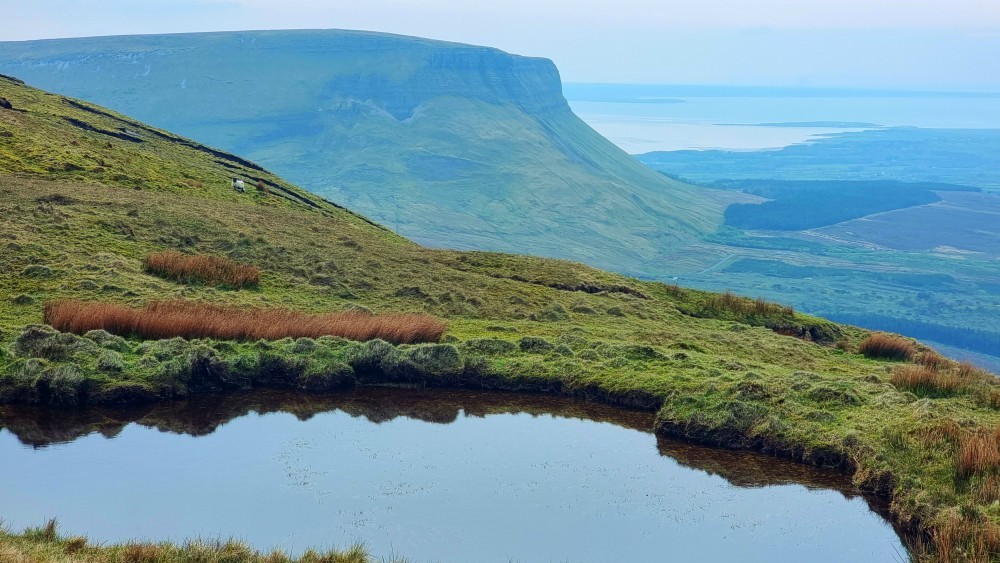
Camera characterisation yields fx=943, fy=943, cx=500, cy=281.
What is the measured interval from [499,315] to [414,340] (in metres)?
6.22

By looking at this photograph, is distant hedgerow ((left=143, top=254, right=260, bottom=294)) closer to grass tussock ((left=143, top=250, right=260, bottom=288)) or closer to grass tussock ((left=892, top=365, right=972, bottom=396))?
grass tussock ((left=143, top=250, right=260, bottom=288))

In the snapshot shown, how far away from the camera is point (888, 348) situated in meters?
34.1

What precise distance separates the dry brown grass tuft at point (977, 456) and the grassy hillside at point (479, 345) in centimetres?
5

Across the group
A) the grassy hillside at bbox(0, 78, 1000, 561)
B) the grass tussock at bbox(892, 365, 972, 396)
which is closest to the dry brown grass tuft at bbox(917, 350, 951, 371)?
the grassy hillside at bbox(0, 78, 1000, 561)

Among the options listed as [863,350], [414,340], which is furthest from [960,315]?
[414,340]

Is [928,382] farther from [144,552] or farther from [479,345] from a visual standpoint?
[144,552]

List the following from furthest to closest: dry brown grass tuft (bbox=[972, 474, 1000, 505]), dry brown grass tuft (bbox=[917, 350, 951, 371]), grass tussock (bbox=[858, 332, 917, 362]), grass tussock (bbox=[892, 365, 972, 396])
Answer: grass tussock (bbox=[858, 332, 917, 362]) → dry brown grass tuft (bbox=[917, 350, 951, 371]) → grass tussock (bbox=[892, 365, 972, 396]) → dry brown grass tuft (bbox=[972, 474, 1000, 505])

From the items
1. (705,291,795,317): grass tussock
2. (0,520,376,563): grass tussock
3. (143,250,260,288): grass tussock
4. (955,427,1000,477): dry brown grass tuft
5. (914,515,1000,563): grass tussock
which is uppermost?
(143,250,260,288): grass tussock

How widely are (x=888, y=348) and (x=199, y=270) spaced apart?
2472 cm

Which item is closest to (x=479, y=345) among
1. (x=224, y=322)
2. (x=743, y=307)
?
(x=224, y=322)

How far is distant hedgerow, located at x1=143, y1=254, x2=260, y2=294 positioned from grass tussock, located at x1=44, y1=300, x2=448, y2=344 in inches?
144

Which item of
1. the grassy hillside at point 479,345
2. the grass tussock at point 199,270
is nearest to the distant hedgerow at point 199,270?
the grass tussock at point 199,270

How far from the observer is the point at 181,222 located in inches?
1502

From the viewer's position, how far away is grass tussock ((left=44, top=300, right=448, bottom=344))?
26125 millimetres
